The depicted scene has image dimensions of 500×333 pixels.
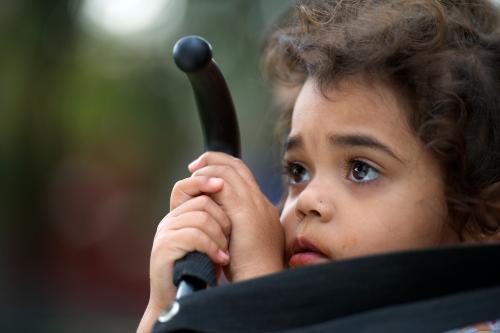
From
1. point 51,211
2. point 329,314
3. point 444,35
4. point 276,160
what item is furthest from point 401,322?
point 51,211

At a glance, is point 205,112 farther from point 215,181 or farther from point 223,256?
point 223,256

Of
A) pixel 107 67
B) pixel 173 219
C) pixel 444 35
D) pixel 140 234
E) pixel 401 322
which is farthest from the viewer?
pixel 107 67

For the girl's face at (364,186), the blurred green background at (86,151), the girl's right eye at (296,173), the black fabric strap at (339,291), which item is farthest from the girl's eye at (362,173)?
the blurred green background at (86,151)

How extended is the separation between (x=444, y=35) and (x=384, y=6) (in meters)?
0.19

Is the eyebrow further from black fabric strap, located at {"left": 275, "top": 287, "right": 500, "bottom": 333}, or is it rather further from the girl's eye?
black fabric strap, located at {"left": 275, "top": 287, "right": 500, "bottom": 333}

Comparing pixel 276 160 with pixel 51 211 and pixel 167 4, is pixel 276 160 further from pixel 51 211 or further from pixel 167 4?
pixel 167 4

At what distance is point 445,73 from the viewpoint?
194 centimetres

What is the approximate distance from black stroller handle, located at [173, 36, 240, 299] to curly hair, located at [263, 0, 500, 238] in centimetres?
31

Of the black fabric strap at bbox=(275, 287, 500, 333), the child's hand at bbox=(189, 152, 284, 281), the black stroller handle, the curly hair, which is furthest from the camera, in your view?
the curly hair

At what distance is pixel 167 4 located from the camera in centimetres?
1446

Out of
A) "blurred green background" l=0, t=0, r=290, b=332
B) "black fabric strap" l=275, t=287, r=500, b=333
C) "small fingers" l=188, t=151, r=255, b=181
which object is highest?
"blurred green background" l=0, t=0, r=290, b=332

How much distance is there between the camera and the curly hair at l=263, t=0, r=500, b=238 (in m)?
1.92

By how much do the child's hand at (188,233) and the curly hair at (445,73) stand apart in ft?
1.37

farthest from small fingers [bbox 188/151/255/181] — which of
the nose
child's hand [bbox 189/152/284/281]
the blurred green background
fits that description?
the blurred green background
